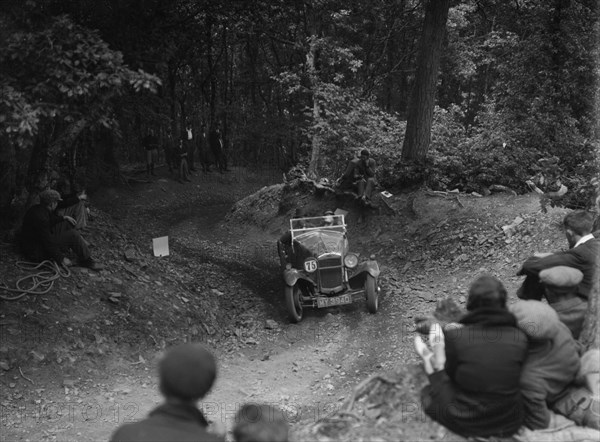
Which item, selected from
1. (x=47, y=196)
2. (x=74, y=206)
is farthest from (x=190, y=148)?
(x=47, y=196)

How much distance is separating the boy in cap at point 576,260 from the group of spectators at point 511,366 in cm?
44

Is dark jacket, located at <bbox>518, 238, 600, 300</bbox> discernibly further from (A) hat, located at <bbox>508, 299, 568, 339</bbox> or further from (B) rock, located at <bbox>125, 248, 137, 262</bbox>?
(B) rock, located at <bbox>125, 248, 137, 262</bbox>

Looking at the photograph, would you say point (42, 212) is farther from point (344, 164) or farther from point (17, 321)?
point (344, 164)

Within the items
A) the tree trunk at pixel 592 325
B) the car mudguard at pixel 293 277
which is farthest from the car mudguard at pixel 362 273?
the tree trunk at pixel 592 325

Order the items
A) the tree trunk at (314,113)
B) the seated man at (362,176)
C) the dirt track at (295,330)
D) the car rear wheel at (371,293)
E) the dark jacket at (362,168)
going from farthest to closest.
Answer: the tree trunk at (314,113), the dark jacket at (362,168), the seated man at (362,176), the car rear wheel at (371,293), the dirt track at (295,330)

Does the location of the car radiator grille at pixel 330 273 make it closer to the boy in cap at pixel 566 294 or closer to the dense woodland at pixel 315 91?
the dense woodland at pixel 315 91

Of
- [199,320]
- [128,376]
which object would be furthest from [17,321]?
[199,320]

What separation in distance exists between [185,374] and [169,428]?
261mm

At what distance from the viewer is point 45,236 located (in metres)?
8.97

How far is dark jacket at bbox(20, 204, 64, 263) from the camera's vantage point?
8977mm

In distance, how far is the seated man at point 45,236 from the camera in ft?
29.5

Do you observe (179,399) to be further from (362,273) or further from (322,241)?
(322,241)

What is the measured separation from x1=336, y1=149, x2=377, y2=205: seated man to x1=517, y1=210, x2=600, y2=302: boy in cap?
8798mm

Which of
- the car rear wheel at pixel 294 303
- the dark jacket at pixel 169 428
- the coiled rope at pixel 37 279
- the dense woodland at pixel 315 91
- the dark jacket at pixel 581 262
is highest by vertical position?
the dense woodland at pixel 315 91
